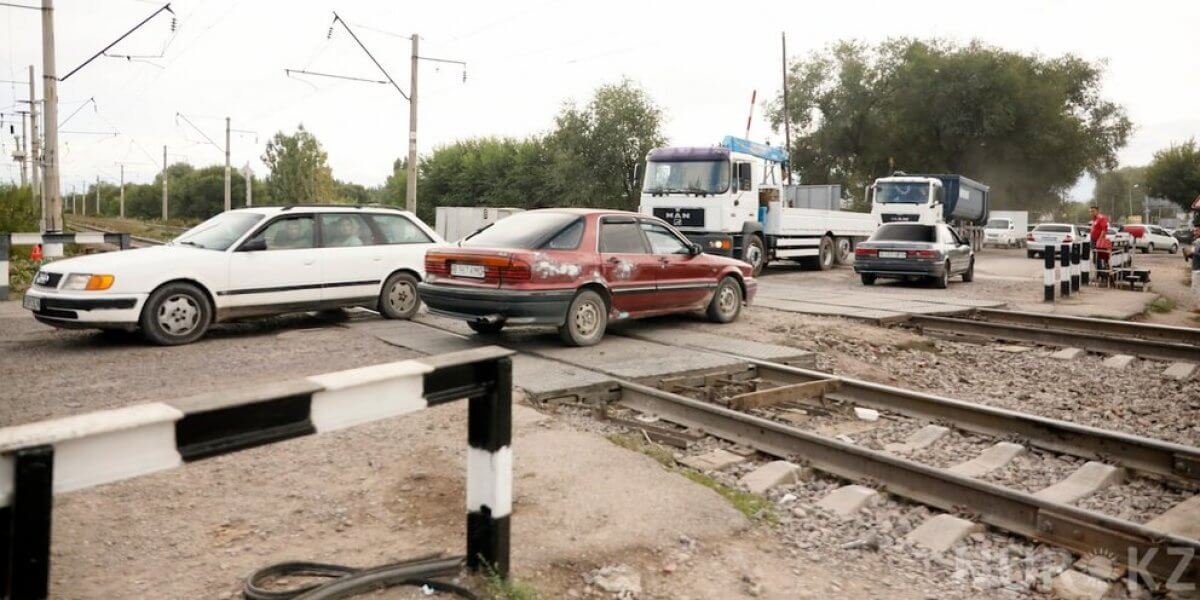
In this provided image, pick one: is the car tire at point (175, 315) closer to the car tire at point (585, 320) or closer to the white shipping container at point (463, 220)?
the car tire at point (585, 320)

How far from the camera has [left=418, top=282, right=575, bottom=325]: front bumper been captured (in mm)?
8984

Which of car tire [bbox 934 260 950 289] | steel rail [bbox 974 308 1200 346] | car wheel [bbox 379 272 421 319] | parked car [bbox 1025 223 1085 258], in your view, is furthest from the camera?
parked car [bbox 1025 223 1085 258]

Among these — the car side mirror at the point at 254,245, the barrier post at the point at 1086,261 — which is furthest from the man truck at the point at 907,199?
the car side mirror at the point at 254,245

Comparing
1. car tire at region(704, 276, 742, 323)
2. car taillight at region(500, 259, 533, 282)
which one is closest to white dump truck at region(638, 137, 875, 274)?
car tire at region(704, 276, 742, 323)

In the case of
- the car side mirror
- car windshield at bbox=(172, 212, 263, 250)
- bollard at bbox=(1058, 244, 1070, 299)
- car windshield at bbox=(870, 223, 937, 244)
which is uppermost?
car windshield at bbox=(870, 223, 937, 244)

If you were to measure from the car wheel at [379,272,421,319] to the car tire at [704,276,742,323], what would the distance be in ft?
12.6

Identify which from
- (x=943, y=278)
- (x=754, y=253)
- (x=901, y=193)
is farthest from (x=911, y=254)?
(x=901, y=193)

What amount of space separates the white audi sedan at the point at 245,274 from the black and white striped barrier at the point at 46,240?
5014mm

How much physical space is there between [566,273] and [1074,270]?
13725mm

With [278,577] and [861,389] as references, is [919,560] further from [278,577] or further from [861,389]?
[861,389]

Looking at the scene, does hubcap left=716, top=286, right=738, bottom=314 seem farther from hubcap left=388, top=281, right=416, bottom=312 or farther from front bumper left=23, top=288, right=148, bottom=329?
front bumper left=23, top=288, right=148, bottom=329

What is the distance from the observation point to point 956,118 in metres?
50.6

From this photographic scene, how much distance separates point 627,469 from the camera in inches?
208

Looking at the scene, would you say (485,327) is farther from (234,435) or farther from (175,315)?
(234,435)
